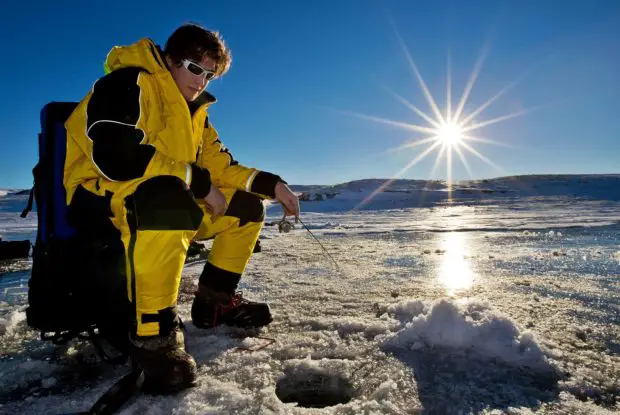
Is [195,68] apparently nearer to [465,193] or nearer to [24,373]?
[24,373]

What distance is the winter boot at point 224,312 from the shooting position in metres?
2.01

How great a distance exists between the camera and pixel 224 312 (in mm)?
2023

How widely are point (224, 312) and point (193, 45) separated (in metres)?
1.28

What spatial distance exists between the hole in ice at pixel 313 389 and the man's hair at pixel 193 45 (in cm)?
140

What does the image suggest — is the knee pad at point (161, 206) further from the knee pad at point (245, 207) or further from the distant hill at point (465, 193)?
the distant hill at point (465, 193)

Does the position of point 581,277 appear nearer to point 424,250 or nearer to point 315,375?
point 424,250

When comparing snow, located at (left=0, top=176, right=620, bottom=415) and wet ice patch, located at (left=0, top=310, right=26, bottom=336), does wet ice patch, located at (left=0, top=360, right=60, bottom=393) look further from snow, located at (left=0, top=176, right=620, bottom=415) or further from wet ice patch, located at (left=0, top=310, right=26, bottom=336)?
wet ice patch, located at (left=0, top=310, right=26, bottom=336)

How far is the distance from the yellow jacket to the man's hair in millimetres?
97

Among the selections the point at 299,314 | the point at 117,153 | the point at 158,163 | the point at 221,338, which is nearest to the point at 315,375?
the point at 221,338

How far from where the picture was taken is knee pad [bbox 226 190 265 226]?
6.98 ft

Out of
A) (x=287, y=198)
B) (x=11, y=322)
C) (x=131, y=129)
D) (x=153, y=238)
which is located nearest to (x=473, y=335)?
(x=287, y=198)

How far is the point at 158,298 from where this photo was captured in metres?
1.40

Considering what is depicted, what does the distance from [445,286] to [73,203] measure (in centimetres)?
247

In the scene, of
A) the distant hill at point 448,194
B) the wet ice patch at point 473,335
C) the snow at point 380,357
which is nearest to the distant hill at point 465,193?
the distant hill at point 448,194
